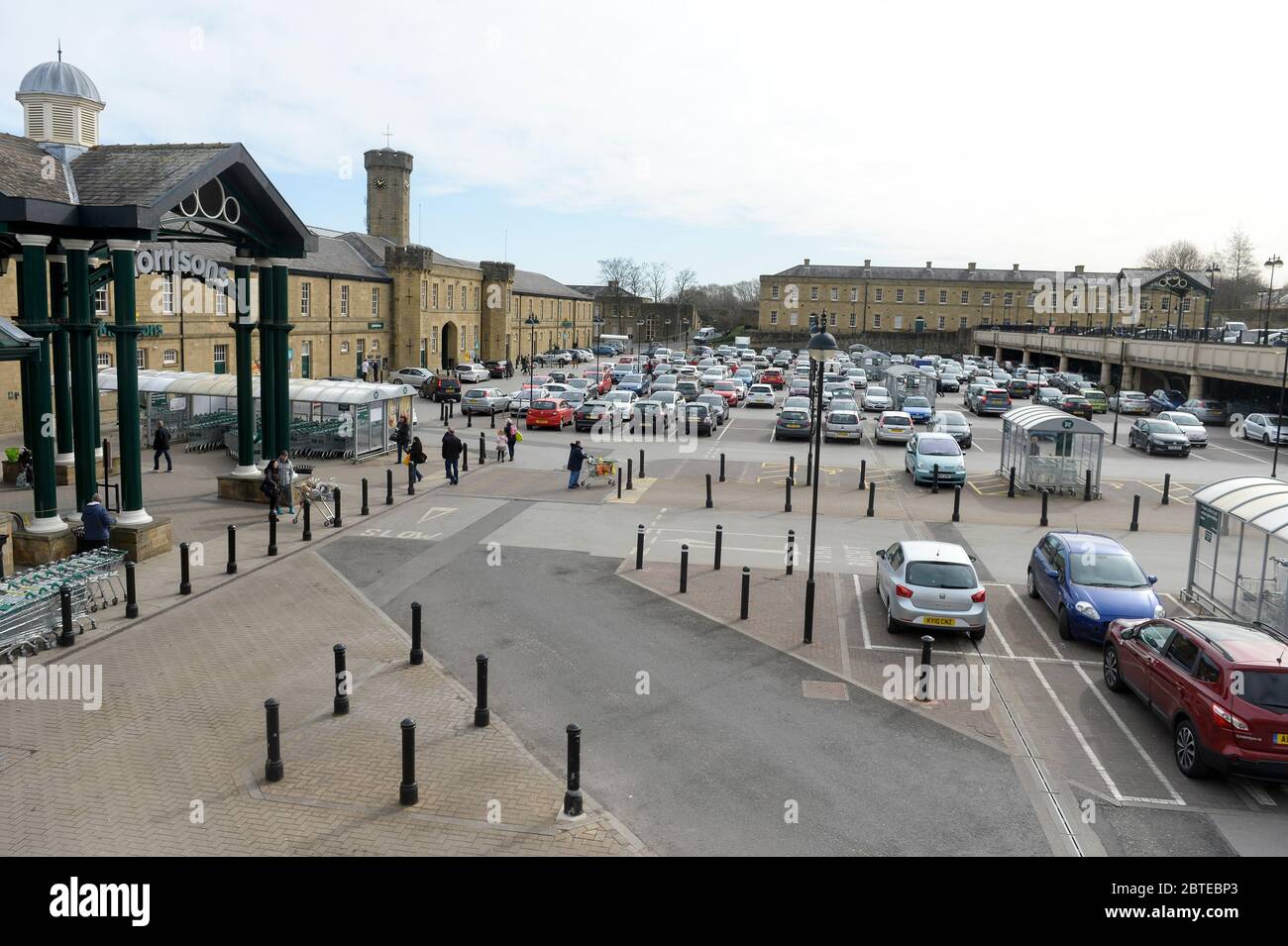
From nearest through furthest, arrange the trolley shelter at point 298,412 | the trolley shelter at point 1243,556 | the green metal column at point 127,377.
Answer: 1. the trolley shelter at point 1243,556
2. the green metal column at point 127,377
3. the trolley shelter at point 298,412

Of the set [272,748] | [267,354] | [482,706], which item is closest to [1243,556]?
[482,706]

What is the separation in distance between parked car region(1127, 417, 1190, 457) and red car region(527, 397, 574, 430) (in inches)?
861

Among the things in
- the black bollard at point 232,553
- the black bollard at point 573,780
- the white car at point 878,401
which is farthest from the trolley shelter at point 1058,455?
the black bollard at point 573,780

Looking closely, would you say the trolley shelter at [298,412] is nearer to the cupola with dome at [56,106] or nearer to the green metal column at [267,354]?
the green metal column at [267,354]

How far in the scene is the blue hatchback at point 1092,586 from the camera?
13891 mm

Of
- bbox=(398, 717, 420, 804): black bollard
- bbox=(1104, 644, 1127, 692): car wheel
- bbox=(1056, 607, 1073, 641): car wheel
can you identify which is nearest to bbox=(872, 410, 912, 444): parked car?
bbox=(1056, 607, 1073, 641): car wheel

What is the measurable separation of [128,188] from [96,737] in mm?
10832

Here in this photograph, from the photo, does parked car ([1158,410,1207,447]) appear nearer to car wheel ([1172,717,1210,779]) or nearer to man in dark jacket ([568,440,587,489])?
man in dark jacket ([568,440,587,489])

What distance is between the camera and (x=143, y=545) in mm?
17078

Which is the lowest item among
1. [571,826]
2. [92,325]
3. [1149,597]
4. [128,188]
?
[571,826]

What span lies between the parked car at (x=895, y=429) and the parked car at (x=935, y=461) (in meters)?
6.48
